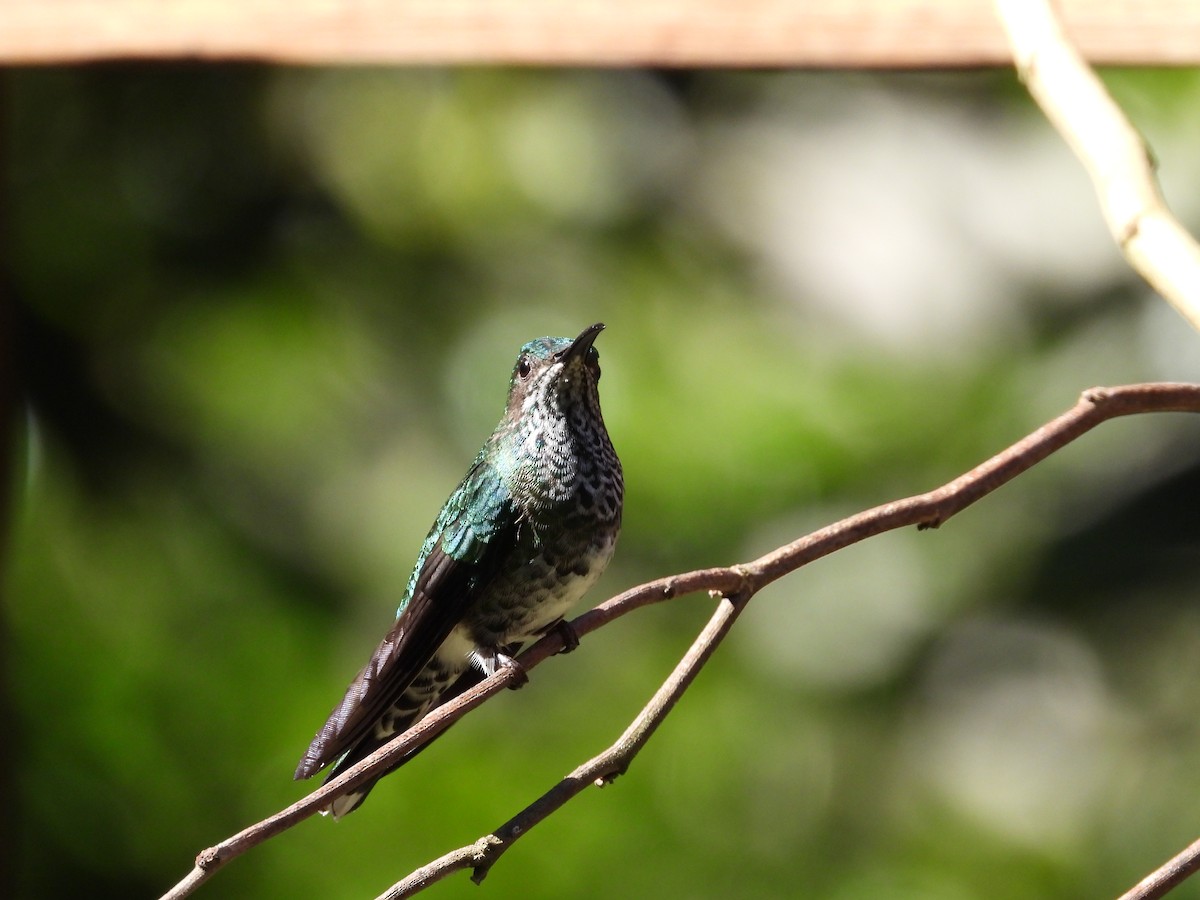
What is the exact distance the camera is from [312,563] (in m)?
5.59

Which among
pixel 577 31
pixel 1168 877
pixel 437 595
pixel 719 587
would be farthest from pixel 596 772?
A: pixel 577 31

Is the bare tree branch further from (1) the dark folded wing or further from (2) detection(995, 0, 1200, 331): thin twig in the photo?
(1) the dark folded wing

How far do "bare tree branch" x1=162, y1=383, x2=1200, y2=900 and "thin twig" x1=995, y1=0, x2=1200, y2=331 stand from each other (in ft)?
0.58

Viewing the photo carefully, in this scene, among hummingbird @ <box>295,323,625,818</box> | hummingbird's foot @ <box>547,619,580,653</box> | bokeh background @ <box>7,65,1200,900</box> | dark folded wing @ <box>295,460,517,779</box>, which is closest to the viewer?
hummingbird's foot @ <box>547,619,580,653</box>

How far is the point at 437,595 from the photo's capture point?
2443mm

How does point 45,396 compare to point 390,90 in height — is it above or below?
below

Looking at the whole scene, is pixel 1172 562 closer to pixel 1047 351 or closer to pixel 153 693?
pixel 1047 351

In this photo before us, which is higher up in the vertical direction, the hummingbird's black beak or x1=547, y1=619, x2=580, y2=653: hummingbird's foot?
the hummingbird's black beak

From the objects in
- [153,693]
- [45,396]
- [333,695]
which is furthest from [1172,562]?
[45,396]

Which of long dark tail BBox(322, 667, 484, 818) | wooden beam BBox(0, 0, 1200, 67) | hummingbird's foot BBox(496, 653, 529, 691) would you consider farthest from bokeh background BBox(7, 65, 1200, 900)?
hummingbird's foot BBox(496, 653, 529, 691)

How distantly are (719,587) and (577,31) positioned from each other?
182 centimetres

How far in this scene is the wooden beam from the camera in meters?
2.73

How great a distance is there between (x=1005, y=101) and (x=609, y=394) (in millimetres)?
2445

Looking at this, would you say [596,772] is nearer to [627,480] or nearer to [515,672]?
[515,672]
